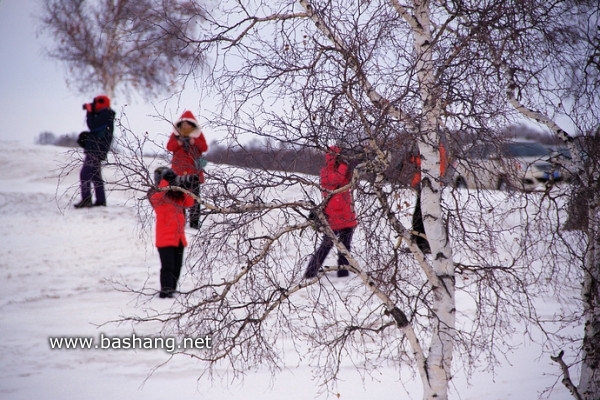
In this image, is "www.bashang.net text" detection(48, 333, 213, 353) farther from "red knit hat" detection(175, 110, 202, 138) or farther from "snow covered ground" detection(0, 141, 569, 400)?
"red knit hat" detection(175, 110, 202, 138)

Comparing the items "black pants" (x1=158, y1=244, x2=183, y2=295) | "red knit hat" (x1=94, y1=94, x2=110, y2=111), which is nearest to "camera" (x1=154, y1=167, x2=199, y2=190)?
"black pants" (x1=158, y1=244, x2=183, y2=295)

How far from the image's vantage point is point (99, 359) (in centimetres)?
704

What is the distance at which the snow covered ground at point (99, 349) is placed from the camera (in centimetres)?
638

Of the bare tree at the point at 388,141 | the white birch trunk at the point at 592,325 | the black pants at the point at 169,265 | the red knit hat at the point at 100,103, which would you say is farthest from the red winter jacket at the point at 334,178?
the red knit hat at the point at 100,103

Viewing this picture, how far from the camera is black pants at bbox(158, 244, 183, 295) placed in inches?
330

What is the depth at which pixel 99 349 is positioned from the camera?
730 centimetres

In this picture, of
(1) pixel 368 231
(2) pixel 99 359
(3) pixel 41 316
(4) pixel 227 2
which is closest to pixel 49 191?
(3) pixel 41 316

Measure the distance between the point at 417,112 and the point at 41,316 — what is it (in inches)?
214

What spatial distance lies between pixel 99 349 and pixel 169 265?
1.54 meters

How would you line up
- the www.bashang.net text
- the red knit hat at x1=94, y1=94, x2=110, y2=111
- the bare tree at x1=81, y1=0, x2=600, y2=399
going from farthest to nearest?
the red knit hat at x1=94, y1=94, x2=110, y2=111 < the www.bashang.net text < the bare tree at x1=81, y1=0, x2=600, y2=399

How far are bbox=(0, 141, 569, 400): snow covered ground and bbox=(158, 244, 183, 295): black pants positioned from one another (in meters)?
0.29

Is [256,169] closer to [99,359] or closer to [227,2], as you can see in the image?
[227,2]

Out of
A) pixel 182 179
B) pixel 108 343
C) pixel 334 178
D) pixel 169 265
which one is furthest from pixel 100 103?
pixel 334 178

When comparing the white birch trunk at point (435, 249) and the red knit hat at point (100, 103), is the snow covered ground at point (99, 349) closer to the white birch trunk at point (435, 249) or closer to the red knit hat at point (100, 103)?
the white birch trunk at point (435, 249)
